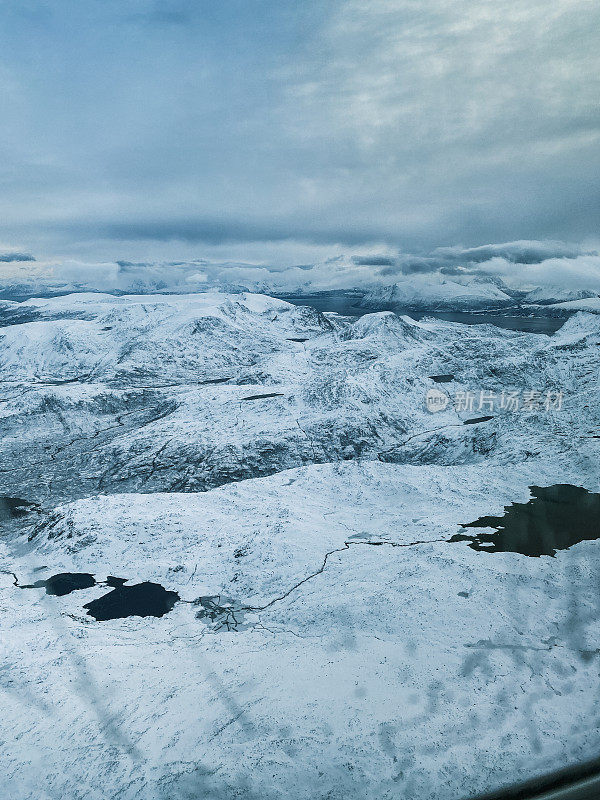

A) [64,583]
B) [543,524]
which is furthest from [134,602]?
[543,524]

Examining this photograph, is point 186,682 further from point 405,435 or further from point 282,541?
point 405,435

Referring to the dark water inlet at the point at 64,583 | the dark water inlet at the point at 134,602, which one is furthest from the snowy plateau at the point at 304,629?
the dark water inlet at the point at 134,602

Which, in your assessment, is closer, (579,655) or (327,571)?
(579,655)

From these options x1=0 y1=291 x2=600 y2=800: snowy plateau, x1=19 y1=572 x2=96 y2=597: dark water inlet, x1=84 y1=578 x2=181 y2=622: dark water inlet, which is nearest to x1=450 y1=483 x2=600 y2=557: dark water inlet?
x1=0 y1=291 x2=600 y2=800: snowy plateau

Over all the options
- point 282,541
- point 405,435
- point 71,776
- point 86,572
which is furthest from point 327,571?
point 405,435

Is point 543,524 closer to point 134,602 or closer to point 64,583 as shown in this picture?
point 134,602

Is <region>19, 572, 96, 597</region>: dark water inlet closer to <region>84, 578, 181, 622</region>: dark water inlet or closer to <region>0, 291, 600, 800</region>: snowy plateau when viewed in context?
<region>0, 291, 600, 800</region>: snowy plateau

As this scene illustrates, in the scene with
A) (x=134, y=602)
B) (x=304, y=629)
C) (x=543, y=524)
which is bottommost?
(x=134, y=602)
